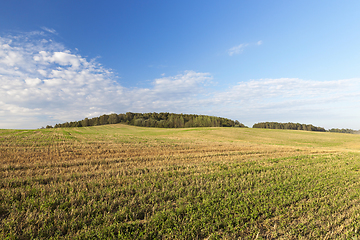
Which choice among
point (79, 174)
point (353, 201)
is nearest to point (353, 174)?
point (353, 201)

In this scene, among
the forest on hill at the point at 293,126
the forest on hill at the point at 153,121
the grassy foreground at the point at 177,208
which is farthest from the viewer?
the forest on hill at the point at 293,126

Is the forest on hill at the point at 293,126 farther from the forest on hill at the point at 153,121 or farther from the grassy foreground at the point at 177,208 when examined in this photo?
the grassy foreground at the point at 177,208

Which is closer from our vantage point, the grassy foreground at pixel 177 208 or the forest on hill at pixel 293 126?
the grassy foreground at pixel 177 208

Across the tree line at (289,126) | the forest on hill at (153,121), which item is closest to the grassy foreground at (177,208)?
the forest on hill at (153,121)

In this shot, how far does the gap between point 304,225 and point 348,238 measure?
79 centimetres

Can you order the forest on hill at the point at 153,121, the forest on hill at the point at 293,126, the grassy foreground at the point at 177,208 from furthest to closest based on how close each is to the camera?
the forest on hill at the point at 293,126, the forest on hill at the point at 153,121, the grassy foreground at the point at 177,208

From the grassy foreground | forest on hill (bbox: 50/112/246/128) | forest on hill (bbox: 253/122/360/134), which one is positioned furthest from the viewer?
forest on hill (bbox: 253/122/360/134)

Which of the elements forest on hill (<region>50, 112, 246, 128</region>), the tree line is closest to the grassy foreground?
forest on hill (<region>50, 112, 246, 128</region>)

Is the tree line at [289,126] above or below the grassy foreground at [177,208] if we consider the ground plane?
above

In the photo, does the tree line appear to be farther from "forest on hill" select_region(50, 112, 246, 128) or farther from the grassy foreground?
the grassy foreground

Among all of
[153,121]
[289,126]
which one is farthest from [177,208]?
[289,126]

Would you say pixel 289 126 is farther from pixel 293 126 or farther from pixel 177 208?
pixel 177 208

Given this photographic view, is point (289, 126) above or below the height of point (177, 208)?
above

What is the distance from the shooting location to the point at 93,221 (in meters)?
3.94
